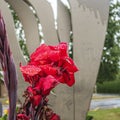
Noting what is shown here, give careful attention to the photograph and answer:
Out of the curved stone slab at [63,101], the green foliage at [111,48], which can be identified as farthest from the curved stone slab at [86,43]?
the green foliage at [111,48]

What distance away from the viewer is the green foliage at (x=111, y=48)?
1553 cm

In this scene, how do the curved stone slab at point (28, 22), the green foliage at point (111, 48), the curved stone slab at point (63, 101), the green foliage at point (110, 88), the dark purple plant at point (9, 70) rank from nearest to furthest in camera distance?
the dark purple plant at point (9, 70) < the curved stone slab at point (63, 101) < the curved stone slab at point (28, 22) < the green foliage at point (111, 48) < the green foliage at point (110, 88)

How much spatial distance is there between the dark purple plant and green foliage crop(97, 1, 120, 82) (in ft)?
48.2

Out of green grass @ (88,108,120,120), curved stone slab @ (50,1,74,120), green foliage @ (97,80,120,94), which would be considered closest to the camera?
curved stone slab @ (50,1,74,120)

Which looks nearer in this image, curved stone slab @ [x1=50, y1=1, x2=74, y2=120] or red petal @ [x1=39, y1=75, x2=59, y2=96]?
red petal @ [x1=39, y1=75, x2=59, y2=96]

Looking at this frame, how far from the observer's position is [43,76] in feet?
2.49

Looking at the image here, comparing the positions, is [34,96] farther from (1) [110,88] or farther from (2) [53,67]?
(1) [110,88]

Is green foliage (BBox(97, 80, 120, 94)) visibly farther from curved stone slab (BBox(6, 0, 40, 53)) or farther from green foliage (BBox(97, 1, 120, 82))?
curved stone slab (BBox(6, 0, 40, 53))

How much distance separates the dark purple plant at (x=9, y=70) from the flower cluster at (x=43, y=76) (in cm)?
3

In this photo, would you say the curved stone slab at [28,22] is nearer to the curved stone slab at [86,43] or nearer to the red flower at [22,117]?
the curved stone slab at [86,43]

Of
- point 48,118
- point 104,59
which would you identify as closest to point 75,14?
point 48,118

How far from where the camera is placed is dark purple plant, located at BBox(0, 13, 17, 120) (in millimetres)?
703

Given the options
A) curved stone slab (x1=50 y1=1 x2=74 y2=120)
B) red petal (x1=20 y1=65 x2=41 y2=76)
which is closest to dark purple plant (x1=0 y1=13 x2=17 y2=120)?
red petal (x1=20 y1=65 x2=41 y2=76)

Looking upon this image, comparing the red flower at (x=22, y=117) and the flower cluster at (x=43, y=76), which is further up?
the flower cluster at (x=43, y=76)
